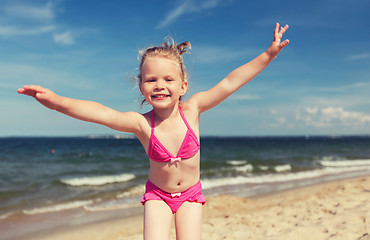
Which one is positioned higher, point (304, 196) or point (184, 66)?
point (184, 66)

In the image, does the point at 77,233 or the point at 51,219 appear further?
the point at 51,219

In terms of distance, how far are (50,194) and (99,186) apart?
192 centimetres

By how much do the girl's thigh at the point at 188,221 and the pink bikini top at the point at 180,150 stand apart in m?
0.49

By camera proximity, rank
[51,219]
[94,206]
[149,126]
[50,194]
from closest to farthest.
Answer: [149,126] → [51,219] → [94,206] → [50,194]

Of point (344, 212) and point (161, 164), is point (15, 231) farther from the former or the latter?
point (344, 212)

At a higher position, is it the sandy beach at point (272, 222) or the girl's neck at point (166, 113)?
the girl's neck at point (166, 113)

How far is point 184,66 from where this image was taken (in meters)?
3.07

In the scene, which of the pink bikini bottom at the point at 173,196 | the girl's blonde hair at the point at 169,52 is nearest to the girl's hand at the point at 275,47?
the girl's blonde hair at the point at 169,52

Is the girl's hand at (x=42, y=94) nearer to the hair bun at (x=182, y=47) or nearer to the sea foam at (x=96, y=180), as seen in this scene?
the hair bun at (x=182, y=47)

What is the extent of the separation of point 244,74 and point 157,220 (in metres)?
1.60

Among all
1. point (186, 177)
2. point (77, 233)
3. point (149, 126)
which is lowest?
point (77, 233)

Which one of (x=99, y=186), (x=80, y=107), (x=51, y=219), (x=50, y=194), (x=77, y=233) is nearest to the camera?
(x=80, y=107)

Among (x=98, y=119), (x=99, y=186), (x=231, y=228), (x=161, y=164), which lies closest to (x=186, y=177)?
(x=161, y=164)

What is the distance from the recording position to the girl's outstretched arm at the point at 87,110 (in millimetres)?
2225
